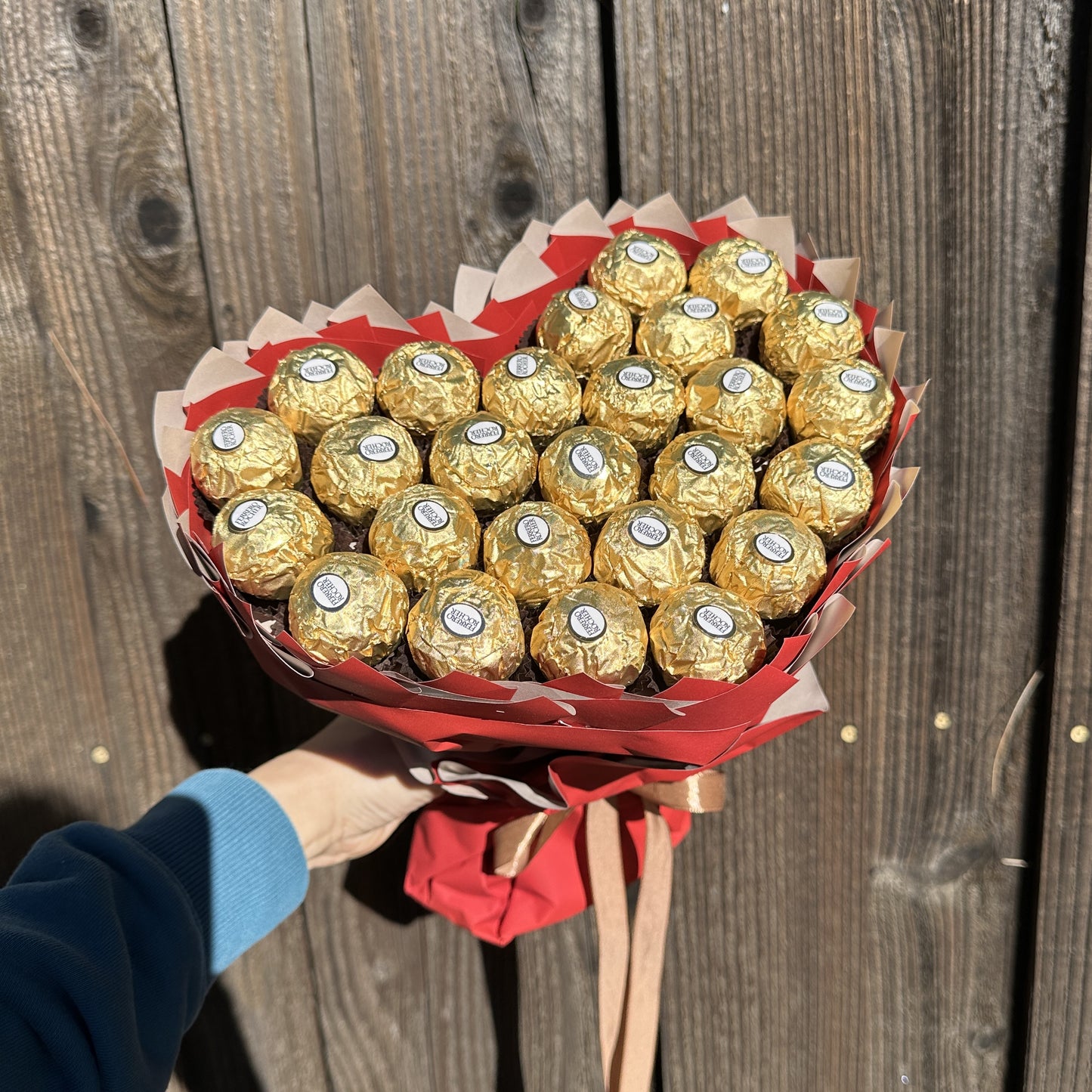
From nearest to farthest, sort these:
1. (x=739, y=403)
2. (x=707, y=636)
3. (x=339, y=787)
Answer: (x=707, y=636) → (x=739, y=403) → (x=339, y=787)

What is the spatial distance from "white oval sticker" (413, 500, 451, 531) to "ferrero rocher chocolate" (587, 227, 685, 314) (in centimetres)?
27

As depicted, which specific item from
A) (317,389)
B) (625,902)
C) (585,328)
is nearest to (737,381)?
(585,328)

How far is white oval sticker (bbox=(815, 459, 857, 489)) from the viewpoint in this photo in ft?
2.03

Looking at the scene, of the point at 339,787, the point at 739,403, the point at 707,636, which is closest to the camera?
the point at 707,636

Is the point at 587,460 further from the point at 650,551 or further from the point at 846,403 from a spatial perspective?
the point at 846,403

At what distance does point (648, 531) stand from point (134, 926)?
518 millimetres

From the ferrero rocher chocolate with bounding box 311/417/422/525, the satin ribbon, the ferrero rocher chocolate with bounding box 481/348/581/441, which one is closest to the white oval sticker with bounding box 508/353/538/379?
the ferrero rocher chocolate with bounding box 481/348/581/441

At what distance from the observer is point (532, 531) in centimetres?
61

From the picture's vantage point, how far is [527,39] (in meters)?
0.81

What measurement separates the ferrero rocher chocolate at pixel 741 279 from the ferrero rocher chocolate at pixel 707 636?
284 millimetres

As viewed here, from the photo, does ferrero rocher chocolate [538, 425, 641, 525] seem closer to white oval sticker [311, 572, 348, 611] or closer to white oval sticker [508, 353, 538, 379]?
white oval sticker [508, 353, 538, 379]

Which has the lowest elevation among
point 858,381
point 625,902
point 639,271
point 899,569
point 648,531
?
point 625,902

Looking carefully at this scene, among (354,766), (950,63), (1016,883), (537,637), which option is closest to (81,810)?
(354,766)

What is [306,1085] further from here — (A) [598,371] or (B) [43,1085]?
(A) [598,371]
